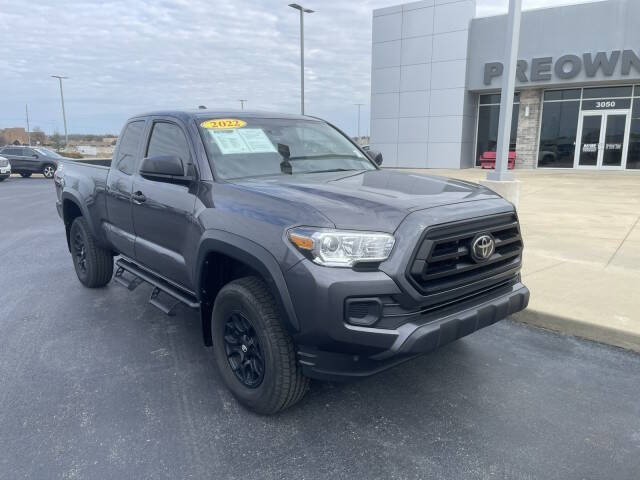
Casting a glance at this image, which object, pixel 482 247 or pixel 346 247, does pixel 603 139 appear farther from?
pixel 346 247

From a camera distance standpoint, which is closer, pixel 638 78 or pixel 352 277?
pixel 352 277

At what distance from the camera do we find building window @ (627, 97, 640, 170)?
20594 mm

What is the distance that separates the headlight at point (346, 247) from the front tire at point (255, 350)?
0.50 meters

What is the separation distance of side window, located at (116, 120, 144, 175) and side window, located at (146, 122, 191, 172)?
0.83 ft

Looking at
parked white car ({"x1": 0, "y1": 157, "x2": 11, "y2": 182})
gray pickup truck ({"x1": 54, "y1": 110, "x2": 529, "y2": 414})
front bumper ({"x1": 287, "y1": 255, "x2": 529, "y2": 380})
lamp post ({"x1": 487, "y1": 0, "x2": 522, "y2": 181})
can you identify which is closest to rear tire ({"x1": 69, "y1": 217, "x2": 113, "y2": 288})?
gray pickup truck ({"x1": 54, "y1": 110, "x2": 529, "y2": 414})

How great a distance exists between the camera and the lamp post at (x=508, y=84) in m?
8.85

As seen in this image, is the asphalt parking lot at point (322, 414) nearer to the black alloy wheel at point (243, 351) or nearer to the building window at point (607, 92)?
the black alloy wheel at point (243, 351)

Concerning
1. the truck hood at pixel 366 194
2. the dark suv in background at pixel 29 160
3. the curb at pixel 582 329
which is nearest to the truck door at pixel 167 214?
the truck hood at pixel 366 194

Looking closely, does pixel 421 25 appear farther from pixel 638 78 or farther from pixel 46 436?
pixel 46 436

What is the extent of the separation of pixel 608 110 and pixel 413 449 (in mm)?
22776

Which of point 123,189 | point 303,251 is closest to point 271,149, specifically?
point 303,251

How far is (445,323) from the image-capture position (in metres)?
2.64

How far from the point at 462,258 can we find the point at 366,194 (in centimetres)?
66

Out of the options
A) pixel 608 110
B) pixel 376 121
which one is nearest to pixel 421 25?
pixel 376 121
